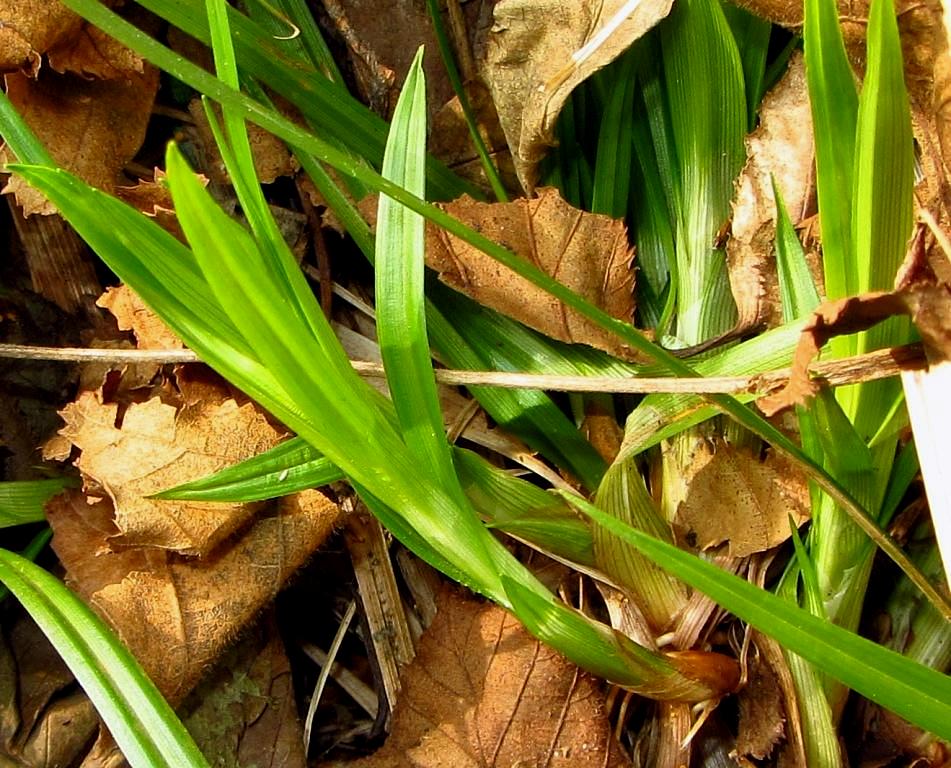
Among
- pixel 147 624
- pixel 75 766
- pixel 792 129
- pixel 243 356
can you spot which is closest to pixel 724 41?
pixel 792 129

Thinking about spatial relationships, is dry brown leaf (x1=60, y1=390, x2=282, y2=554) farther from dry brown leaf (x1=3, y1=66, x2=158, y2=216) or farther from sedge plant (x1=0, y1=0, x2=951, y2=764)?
dry brown leaf (x1=3, y1=66, x2=158, y2=216)

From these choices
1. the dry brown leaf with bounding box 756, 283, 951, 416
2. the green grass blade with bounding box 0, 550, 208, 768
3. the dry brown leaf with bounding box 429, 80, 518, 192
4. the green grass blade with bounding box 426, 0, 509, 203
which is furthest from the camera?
the dry brown leaf with bounding box 429, 80, 518, 192

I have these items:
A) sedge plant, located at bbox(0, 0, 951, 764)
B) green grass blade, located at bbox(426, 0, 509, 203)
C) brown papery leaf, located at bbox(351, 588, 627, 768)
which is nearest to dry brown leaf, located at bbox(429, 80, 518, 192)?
green grass blade, located at bbox(426, 0, 509, 203)

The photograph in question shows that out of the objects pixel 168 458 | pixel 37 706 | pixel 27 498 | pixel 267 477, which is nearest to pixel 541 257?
pixel 267 477

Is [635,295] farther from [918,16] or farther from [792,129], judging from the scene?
[918,16]

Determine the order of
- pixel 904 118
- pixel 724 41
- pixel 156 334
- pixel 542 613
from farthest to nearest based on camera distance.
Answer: pixel 156 334, pixel 724 41, pixel 542 613, pixel 904 118

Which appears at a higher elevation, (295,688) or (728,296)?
(728,296)

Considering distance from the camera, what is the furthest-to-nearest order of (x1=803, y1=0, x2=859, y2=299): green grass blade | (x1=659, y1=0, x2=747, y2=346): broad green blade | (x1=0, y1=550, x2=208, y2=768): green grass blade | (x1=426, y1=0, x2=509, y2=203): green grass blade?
Result: (x1=426, y1=0, x2=509, y2=203): green grass blade, (x1=659, y1=0, x2=747, y2=346): broad green blade, (x1=0, y1=550, x2=208, y2=768): green grass blade, (x1=803, y1=0, x2=859, y2=299): green grass blade
